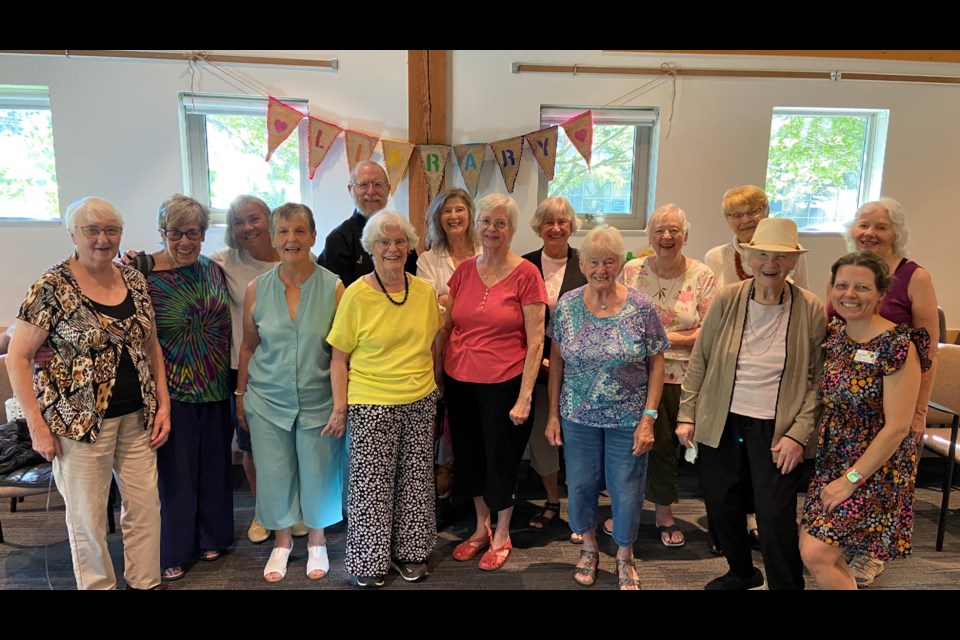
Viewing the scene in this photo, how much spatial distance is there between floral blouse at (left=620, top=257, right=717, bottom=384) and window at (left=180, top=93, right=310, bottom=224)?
231cm

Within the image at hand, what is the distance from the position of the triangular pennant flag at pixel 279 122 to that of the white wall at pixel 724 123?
963 mm

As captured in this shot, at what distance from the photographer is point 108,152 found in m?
3.36

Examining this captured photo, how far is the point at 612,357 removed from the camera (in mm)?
2027

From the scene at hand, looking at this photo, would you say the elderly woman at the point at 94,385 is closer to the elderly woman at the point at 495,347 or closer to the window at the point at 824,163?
the elderly woman at the point at 495,347

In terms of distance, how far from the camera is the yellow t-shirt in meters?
2.06

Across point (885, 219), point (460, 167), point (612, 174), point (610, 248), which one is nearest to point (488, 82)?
point (460, 167)

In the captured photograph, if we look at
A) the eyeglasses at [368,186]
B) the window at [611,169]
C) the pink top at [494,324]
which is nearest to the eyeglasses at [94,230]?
the eyeglasses at [368,186]

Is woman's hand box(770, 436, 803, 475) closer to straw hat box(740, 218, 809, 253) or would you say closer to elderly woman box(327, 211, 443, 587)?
straw hat box(740, 218, 809, 253)

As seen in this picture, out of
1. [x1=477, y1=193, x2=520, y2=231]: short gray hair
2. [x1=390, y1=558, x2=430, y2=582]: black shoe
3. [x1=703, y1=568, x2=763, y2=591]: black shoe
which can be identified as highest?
[x1=477, y1=193, x2=520, y2=231]: short gray hair

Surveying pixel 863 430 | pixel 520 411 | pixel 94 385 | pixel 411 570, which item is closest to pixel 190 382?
pixel 94 385

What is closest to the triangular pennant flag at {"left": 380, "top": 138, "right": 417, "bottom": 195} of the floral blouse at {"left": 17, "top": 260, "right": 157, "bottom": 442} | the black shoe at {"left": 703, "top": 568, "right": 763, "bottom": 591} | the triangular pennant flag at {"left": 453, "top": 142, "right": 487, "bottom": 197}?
the triangular pennant flag at {"left": 453, "top": 142, "right": 487, "bottom": 197}

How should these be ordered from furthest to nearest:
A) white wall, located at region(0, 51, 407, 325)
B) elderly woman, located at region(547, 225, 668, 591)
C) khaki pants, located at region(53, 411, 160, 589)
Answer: white wall, located at region(0, 51, 407, 325)
elderly woman, located at region(547, 225, 668, 591)
khaki pants, located at region(53, 411, 160, 589)

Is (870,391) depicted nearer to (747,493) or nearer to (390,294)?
(747,493)
